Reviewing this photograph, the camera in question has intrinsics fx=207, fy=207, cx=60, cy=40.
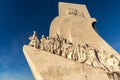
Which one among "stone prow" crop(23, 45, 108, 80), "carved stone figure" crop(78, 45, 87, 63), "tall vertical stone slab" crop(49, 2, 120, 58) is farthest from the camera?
"tall vertical stone slab" crop(49, 2, 120, 58)

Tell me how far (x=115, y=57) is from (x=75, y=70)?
297 cm

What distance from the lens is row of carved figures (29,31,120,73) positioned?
10.9 metres

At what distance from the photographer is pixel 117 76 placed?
1020 centimetres

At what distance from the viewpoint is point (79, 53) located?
36.9 feet

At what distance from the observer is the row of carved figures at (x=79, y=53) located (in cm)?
1089

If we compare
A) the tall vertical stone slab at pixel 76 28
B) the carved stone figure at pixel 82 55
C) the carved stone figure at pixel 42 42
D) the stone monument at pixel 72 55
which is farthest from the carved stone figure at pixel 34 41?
the tall vertical stone slab at pixel 76 28

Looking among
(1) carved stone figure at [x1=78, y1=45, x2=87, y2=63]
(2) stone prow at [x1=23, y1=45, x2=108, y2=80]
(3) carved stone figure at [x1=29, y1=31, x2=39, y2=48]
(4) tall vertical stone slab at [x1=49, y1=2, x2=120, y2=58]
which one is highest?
(4) tall vertical stone slab at [x1=49, y1=2, x2=120, y2=58]

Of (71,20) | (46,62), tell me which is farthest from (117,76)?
(71,20)

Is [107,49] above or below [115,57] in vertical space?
above

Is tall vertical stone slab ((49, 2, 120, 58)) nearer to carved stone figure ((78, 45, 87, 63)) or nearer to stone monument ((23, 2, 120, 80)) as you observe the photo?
stone monument ((23, 2, 120, 80))

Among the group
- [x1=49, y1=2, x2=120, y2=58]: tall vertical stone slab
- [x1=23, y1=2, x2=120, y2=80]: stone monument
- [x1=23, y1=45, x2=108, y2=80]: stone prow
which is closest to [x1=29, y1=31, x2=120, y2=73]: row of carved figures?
[x1=23, y1=2, x2=120, y2=80]: stone monument

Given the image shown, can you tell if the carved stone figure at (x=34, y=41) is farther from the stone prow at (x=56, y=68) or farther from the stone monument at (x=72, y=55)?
the stone prow at (x=56, y=68)

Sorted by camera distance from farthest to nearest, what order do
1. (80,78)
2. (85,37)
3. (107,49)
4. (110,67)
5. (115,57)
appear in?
(85,37)
(107,49)
(115,57)
(110,67)
(80,78)

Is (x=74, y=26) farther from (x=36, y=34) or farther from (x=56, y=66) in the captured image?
(x=56, y=66)
